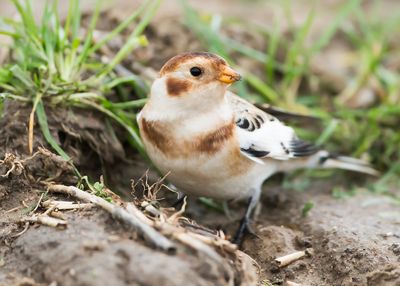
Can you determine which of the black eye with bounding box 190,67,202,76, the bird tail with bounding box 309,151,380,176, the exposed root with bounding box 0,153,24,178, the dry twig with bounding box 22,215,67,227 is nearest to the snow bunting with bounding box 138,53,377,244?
the black eye with bounding box 190,67,202,76

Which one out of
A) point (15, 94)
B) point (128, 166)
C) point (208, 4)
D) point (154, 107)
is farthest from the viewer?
point (208, 4)

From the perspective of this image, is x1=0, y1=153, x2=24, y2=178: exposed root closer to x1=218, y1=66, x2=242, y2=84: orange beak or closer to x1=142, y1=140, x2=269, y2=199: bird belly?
x1=142, y1=140, x2=269, y2=199: bird belly

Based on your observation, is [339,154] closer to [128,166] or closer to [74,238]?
[128,166]

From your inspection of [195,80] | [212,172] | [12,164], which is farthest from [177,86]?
[12,164]

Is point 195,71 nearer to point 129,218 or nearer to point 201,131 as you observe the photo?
point 201,131

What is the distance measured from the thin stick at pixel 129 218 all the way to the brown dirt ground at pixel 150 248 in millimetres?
42

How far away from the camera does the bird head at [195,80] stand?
419cm

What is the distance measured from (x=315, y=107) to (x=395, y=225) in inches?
84.6

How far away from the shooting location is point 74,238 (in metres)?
3.35

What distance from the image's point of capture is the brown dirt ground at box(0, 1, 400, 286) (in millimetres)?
3078

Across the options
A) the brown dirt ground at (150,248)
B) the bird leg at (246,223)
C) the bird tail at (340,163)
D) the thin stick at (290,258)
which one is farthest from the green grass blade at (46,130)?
the bird tail at (340,163)

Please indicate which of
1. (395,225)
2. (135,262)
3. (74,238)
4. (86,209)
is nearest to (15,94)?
(86,209)

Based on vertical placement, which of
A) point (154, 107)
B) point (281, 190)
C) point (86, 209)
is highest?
point (154, 107)

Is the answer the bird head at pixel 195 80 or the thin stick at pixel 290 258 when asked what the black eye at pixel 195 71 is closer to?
the bird head at pixel 195 80
